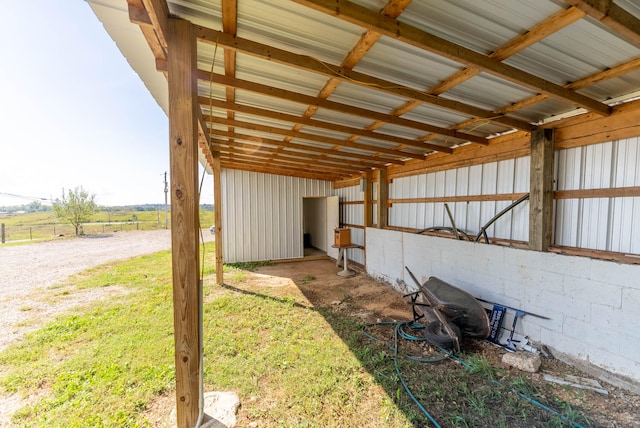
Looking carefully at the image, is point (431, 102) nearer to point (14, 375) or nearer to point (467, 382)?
point (467, 382)

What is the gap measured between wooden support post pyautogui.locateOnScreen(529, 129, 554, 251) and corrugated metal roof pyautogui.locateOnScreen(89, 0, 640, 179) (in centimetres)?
24

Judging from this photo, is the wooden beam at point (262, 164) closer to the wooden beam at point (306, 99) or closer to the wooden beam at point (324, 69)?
the wooden beam at point (306, 99)

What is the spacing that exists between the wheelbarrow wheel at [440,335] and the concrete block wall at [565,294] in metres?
0.82

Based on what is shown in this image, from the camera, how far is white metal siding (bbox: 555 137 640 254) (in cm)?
223

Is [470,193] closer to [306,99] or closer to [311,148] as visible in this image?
[311,148]

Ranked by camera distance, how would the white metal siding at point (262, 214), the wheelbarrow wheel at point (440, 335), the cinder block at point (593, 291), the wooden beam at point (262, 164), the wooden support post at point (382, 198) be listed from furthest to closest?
the white metal siding at point (262, 214) → the wooden beam at point (262, 164) → the wooden support post at point (382, 198) → the wheelbarrow wheel at point (440, 335) → the cinder block at point (593, 291)

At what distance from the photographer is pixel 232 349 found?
9.03 ft

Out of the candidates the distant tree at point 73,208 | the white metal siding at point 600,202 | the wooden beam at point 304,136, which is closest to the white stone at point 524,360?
the white metal siding at point 600,202

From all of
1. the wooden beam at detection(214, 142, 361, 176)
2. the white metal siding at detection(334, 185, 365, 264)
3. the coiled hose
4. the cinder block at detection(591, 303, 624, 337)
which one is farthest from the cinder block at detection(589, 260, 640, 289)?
the white metal siding at detection(334, 185, 365, 264)

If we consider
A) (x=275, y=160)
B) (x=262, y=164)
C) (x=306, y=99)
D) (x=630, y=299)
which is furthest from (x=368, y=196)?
(x=630, y=299)

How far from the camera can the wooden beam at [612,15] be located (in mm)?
1106

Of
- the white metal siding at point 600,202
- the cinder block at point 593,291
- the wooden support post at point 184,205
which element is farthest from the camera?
the white metal siding at point 600,202

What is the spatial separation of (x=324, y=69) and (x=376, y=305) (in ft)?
12.0

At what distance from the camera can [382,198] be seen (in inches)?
229
